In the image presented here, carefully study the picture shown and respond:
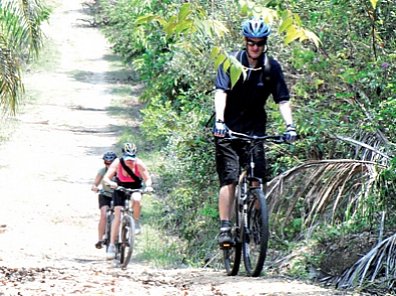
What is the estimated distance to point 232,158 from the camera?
319 inches

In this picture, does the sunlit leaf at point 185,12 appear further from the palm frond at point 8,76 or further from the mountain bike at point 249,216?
the palm frond at point 8,76

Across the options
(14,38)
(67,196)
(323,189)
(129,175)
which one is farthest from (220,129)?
(67,196)

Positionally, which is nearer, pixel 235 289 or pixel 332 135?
pixel 235 289

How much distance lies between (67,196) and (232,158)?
10.9m

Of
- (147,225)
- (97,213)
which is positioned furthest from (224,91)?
(97,213)

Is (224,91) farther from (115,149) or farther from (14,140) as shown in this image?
(14,140)

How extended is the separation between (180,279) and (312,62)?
3288 mm

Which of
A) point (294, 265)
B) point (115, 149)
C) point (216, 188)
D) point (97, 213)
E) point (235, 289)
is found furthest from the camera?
point (115, 149)

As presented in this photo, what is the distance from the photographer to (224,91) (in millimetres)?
7887

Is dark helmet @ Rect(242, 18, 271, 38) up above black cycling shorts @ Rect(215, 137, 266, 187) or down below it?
above

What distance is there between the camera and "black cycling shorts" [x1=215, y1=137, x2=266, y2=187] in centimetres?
808

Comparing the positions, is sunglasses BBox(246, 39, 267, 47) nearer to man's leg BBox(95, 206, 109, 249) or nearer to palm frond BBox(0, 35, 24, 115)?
palm frond BBox(0, 35, 24, 115)

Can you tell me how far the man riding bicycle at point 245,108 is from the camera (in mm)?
7938

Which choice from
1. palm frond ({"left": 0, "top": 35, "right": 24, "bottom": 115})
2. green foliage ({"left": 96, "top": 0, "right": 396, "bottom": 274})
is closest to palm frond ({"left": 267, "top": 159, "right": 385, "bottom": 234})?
green foliage ({"left": 96, "top": 0, "right": 396, "bottom": 274})
